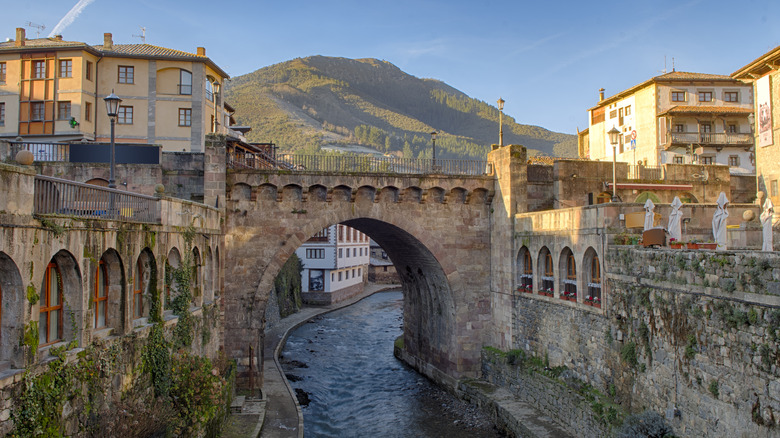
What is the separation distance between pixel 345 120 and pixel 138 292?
137644 millimetres

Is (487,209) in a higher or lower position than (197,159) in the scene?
lower

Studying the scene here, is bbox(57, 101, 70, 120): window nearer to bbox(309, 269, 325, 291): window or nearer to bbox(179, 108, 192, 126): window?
bbox(179, 108, 192, 126): window

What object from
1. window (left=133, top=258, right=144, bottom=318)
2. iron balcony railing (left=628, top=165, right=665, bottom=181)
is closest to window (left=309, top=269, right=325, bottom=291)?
iron balcony railing (left=628, top=165, right=665, bottom=181)

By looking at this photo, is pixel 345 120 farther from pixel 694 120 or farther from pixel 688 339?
pixel 688 339

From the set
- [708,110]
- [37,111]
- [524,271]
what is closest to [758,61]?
[524,271]

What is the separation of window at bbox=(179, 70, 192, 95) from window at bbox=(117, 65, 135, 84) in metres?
3.01

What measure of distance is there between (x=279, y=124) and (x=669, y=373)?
11489 cm

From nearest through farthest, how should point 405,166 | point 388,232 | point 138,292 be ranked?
point 138,292 → point 405,166 → point 388,232

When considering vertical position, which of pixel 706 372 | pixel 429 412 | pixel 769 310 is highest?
pixel 769 310

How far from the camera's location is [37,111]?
123ft

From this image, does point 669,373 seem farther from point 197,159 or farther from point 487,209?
point 197,159

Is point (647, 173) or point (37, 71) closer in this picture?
point (647, 173)

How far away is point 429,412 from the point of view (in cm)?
2461

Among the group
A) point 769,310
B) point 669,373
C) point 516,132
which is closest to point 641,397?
point 669,373
